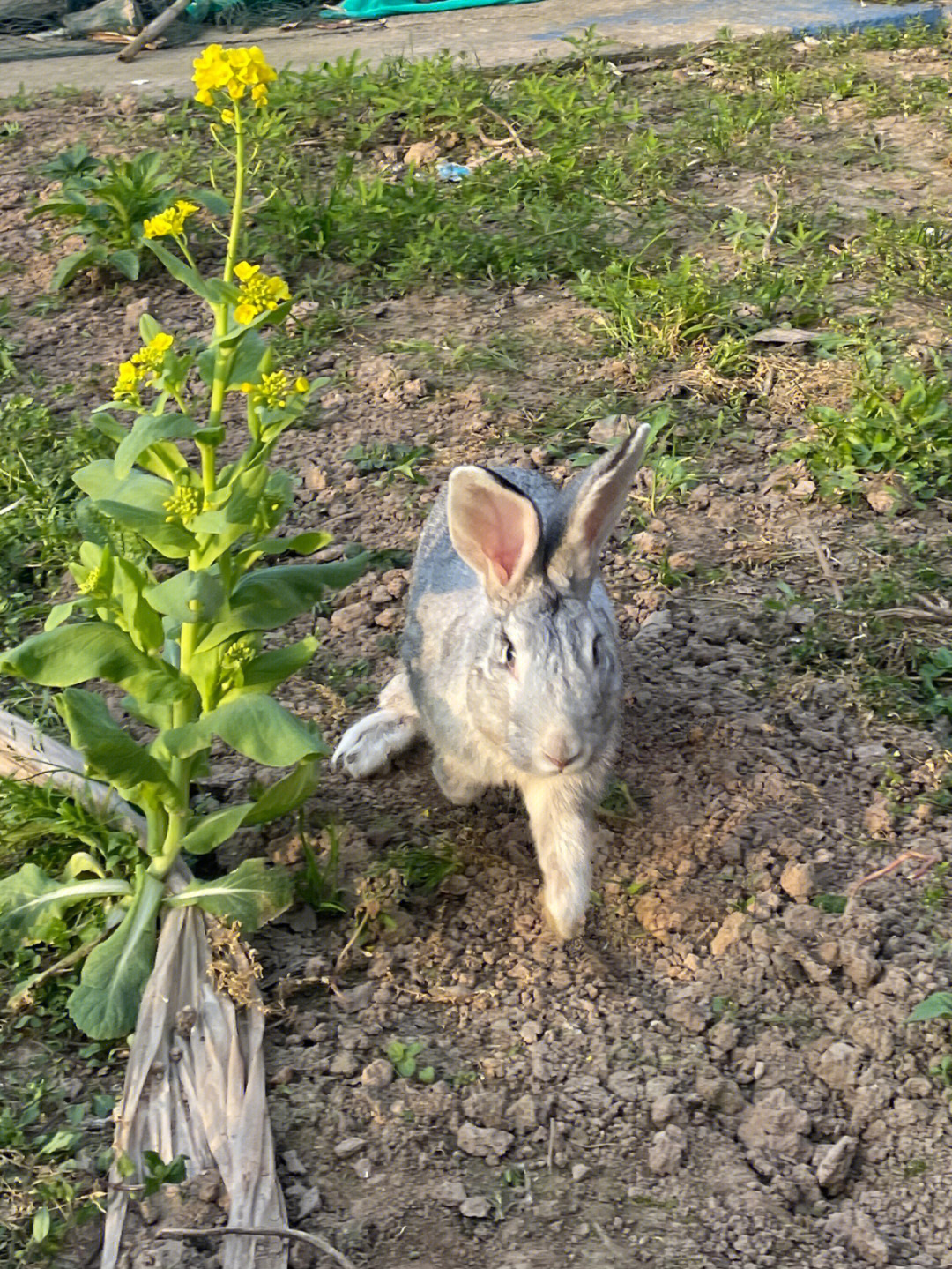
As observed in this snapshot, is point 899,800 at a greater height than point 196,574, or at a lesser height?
lesser

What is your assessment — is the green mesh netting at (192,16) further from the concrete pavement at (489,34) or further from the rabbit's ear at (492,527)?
the rabbit's ear at (492,527)

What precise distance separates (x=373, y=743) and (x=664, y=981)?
0.99 meters

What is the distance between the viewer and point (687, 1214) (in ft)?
9.10

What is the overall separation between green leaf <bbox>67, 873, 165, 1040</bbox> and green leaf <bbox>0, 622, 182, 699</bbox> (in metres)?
0.47

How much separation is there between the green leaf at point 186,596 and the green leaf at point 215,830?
0.53 metres

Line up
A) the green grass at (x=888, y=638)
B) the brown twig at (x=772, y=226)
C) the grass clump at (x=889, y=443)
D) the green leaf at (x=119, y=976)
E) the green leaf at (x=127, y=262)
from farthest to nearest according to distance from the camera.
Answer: the brown twig at (x=772, y=226) → the green leaf at (x=127, y=262) → the grass clump at (x=889, y=443) → the green grass at (x=888, y=638) → the green leaf at (x=119, y=976)

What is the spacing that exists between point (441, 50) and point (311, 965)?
5.71 m

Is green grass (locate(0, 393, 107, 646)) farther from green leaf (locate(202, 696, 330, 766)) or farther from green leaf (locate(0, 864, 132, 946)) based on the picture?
green leaf (locate(202, 696, 330, 766))

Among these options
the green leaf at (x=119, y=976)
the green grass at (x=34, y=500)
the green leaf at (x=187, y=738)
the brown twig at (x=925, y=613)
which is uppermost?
the green leaf at (x=187, y=738)

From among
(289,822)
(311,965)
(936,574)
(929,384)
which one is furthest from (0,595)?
(929,384)

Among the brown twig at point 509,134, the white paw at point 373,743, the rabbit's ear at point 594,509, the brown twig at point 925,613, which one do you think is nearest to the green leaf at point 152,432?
the rabbit's ear at point 594,509

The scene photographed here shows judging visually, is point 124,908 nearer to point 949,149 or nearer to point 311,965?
point 311,965

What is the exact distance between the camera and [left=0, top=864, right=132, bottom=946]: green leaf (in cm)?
310

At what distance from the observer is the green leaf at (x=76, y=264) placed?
5.68 metres
